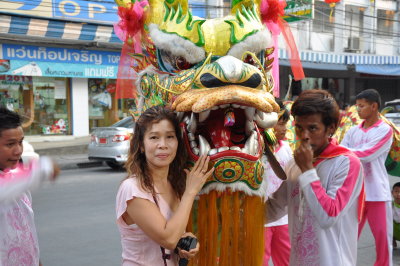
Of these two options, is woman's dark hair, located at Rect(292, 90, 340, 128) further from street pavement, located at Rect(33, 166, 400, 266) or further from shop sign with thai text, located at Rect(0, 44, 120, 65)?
shop sign with thai text, located at Rect(0, 44, 120, 65)

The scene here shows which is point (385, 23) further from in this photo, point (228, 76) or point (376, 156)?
point (228, 76)

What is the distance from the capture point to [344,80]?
21.8 m

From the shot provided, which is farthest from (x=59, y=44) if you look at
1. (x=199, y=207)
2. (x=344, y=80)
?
(x=344, y=80)

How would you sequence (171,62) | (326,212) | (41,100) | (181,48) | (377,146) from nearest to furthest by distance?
(326,212)
(181,48)
(171,62)
(377,146)
(41,100)

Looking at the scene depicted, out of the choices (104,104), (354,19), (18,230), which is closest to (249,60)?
(18,230)

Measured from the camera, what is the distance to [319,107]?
2.11 m

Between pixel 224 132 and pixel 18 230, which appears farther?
pixel 18 230

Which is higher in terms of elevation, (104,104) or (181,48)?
(104,104)

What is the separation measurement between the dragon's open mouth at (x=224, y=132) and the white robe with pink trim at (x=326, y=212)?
0.28 m

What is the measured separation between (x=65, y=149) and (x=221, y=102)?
11.5 meters

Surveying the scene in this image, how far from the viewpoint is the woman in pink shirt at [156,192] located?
185 cm

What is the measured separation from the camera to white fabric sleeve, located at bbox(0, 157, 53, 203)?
1907mm

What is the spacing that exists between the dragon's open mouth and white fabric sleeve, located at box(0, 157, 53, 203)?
64 cm

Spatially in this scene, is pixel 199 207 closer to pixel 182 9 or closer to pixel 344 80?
pixel 182 9
